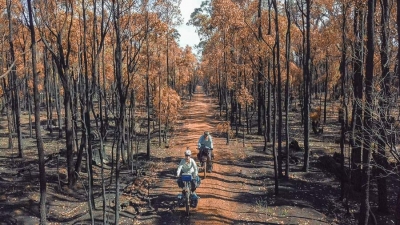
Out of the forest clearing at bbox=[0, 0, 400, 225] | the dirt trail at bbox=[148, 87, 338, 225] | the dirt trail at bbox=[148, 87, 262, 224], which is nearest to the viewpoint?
the forest clearing at bbox=[0, 0, 400, 225]

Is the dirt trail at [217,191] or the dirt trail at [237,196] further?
the dirt trail at [237,196]

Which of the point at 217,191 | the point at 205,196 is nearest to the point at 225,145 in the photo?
the point at 217,191

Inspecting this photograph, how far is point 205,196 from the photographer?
559 inches

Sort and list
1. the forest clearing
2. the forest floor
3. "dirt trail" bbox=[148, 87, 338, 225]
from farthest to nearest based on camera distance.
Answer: the forest floor < "dirt trail" bbox=[148, 87, 338, 225] < the forest clearing

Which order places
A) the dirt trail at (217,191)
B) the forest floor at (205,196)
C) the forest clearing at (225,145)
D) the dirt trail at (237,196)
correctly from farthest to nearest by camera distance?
1. the forest floor at (205,196)
2. the dirt trail at (237,196)
3. the dirt trail at (217,191)
4. the forest clearing at (225,145)

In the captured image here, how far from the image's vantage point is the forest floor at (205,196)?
487 inches

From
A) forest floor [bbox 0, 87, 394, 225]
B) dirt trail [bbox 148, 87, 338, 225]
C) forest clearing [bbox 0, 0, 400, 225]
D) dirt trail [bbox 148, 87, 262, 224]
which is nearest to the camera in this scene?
forest clearing [bbox 0, 0, 400, 225]

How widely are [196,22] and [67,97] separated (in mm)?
31509

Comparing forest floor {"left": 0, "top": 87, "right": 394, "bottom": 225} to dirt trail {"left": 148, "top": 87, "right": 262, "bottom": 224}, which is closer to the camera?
dirt trail {"left": 148, "top": 87, "right": 262, "bottom": 224}

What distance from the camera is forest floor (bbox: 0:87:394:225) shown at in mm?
12359

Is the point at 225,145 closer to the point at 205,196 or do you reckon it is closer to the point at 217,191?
the point at 217,191

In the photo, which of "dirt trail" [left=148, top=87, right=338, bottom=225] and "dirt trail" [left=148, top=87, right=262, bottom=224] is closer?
"dirt trail" [left=148, top=87, right=262, bottom=224]

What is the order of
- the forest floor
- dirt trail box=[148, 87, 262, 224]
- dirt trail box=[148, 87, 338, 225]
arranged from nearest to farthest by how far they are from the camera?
dirt trail box=[148, 87, 262, 224] < dirt trail box=[148, 87, 338, 225] < the forest floor

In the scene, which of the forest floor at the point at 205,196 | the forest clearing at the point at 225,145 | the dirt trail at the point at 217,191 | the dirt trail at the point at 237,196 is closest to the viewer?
the forest clearing at the point at 225,145
